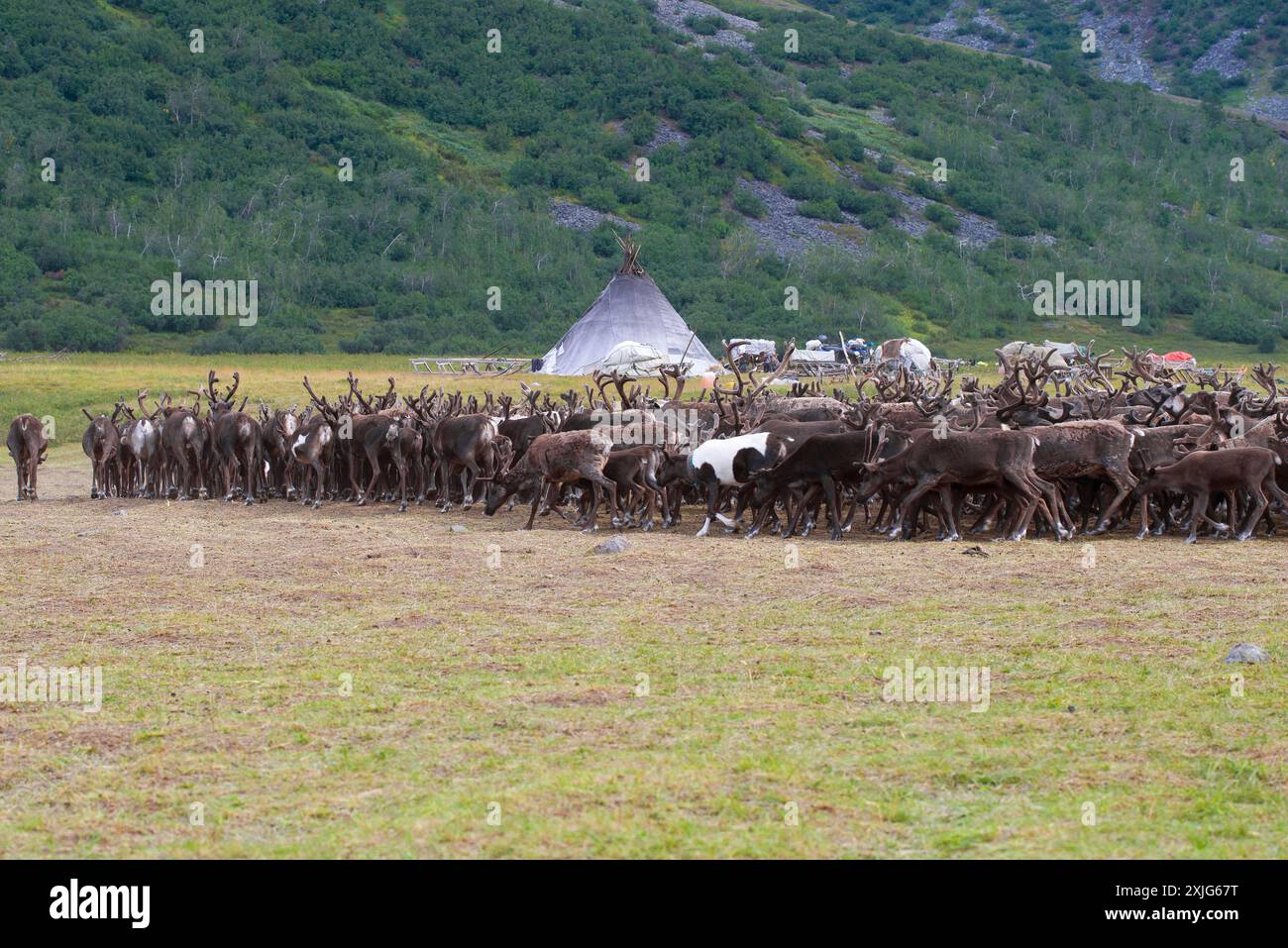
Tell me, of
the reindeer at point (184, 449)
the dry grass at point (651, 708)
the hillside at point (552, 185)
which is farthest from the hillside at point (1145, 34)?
the dry grass at point (651, 708)

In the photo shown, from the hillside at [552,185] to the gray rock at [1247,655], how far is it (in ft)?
170

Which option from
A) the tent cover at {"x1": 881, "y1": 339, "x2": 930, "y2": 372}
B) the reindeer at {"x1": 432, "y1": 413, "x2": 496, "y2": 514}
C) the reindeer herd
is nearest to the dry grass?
the reindeer herd

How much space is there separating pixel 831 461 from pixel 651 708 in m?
8.32

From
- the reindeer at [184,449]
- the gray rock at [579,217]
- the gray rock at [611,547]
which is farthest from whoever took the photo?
the gray rock at [579,217]

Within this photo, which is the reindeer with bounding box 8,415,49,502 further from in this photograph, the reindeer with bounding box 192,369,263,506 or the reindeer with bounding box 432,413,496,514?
the reindeer with bounding box 432,413,496,514

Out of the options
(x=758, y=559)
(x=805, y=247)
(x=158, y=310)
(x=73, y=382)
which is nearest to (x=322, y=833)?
(x=758, y=559)

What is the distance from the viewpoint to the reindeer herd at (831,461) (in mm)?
15383

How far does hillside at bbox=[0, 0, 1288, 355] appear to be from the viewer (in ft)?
224

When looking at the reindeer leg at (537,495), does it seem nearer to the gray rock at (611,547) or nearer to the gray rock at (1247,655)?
the gray rock at (611,547)

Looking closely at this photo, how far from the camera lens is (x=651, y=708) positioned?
8.26 metres

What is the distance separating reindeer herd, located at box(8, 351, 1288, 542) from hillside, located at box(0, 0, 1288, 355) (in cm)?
3735

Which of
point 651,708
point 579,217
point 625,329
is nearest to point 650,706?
point 651,708

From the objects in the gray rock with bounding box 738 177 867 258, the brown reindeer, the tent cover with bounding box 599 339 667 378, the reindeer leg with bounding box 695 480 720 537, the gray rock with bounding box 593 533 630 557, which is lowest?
the gray rock with bounding box 593 533 630 557
